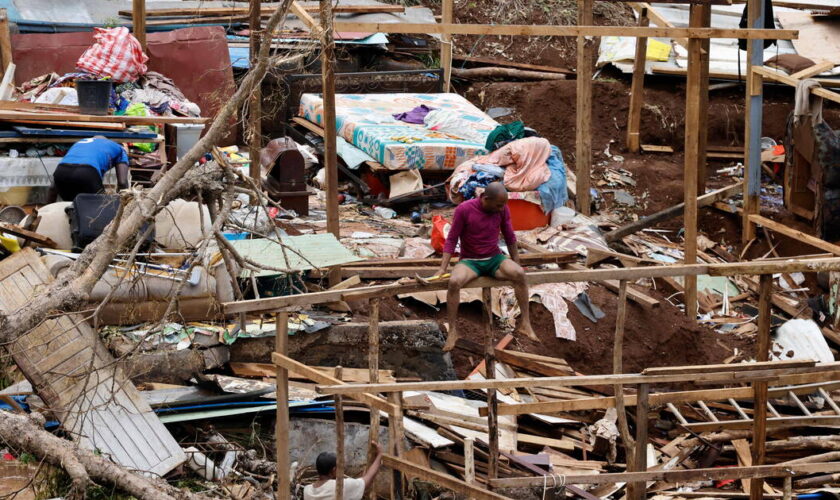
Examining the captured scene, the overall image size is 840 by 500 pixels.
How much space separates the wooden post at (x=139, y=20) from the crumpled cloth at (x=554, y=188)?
6.27 meters

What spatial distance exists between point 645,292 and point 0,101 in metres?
8.58

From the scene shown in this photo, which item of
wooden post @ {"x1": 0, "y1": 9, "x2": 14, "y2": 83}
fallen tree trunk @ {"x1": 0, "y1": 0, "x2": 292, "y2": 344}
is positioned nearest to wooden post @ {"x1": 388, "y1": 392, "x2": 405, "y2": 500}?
fallen tree trunk @ {"x1": 0, "y1": 0, "x2": 292, "y2": 344}

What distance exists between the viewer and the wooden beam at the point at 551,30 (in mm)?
11883

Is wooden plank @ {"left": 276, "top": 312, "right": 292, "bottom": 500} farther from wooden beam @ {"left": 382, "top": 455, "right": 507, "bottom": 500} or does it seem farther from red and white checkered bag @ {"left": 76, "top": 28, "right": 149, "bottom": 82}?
red and white checkered bag @ {"left": 76, "top": 28, "right": 149, "bottom": 82}

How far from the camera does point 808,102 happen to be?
14797 millimetres

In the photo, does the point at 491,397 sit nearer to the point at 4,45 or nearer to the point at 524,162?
the point at 524,162

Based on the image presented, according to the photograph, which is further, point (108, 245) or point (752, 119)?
point (752, 119)

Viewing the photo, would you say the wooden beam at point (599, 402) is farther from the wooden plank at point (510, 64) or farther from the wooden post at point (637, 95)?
the wooden plank at point (510, 64)

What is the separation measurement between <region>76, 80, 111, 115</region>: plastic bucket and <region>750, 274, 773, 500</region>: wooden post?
27.6 ft

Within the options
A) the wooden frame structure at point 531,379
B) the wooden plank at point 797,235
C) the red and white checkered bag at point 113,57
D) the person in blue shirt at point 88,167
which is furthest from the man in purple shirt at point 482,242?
the red and white checkered bag at point 113,57

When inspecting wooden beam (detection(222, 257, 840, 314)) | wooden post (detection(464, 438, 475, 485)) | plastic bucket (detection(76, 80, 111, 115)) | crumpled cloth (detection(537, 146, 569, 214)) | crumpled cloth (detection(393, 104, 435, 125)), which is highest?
plastic bucket (detection(76, 80, 111, 115))

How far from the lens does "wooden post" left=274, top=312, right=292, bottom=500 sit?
8.59 m

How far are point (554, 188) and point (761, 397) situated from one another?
5840 millimetres

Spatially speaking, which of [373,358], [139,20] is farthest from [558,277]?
[139,20]
